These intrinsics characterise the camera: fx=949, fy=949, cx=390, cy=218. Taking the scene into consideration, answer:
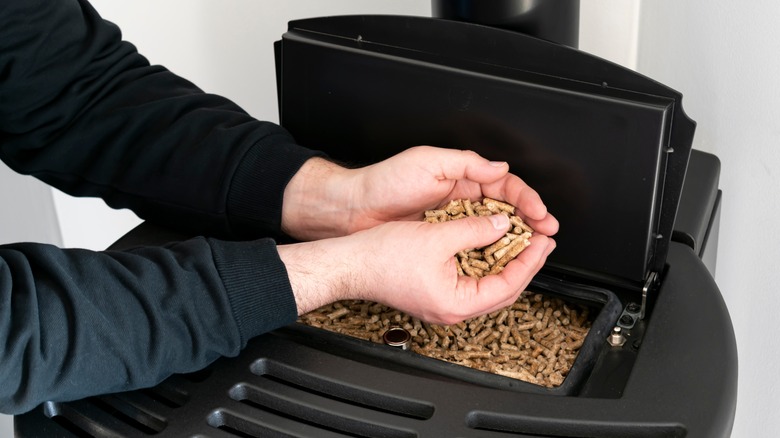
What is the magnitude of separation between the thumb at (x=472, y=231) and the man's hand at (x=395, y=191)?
41 mm

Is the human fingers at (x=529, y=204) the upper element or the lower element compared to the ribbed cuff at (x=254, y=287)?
upper

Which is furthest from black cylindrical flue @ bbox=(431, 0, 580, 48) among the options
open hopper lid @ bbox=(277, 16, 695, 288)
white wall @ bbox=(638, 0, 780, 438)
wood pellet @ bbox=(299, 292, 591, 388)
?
wood pellet @ bbox=(299, 292, 591, 388)

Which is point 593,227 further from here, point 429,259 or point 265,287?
point 265,287

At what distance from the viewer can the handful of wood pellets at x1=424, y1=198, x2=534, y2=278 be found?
0.99 meters

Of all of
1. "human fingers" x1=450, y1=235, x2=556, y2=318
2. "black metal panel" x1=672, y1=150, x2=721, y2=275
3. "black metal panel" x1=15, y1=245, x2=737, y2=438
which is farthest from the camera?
"black metal panel" x1=672, y1=150, x2=721, y2=275

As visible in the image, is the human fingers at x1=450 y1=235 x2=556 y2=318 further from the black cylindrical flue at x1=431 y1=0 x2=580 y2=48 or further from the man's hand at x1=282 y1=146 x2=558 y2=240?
the black cylindrical flue at x1=431 y1=0 x2=580 y2=48

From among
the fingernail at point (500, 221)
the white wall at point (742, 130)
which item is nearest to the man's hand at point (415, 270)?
the fingernail at point (500, 221)

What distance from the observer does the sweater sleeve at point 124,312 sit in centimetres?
84

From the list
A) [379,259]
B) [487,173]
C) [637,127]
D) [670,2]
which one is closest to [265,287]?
[379,259]

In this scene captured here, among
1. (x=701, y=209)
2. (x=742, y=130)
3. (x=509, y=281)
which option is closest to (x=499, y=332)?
(x=509, y=281)

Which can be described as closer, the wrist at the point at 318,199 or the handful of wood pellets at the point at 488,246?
the handful of wood pellets at the point at 488,246

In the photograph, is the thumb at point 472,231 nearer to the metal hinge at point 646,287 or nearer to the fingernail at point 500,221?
the fingernail at point 500,221

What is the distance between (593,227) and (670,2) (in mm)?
441

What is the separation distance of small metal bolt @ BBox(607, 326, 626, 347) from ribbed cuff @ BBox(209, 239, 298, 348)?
32 cm
